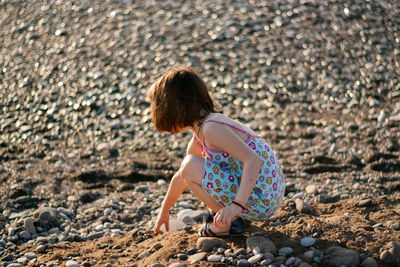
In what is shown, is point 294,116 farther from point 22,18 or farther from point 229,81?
point 22,18

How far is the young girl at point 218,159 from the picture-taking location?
4418 mm

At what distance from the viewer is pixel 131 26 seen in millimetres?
13125

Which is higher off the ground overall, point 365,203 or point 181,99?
point 181,99

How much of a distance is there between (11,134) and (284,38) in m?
5.33

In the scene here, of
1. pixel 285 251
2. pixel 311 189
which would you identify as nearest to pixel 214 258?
pixel 285 251

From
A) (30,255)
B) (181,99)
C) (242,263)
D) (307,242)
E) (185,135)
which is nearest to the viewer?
(242,263)

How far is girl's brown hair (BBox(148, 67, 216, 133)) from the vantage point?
4.55 m

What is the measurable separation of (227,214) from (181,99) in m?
0.88

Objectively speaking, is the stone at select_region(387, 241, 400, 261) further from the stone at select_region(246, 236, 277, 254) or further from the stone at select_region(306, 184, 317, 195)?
the stone at select_region(306, 184, 317, 195)

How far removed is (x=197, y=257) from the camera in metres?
4.39

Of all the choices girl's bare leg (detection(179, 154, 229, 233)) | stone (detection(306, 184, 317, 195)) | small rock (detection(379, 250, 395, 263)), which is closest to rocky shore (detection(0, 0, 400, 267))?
small rock (detection(379, 250, 395, 263))

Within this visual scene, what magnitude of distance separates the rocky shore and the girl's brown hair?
2.90ft

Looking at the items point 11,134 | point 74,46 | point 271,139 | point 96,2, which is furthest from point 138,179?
point 96,2

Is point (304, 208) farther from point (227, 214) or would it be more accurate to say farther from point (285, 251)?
point (227, 214)
